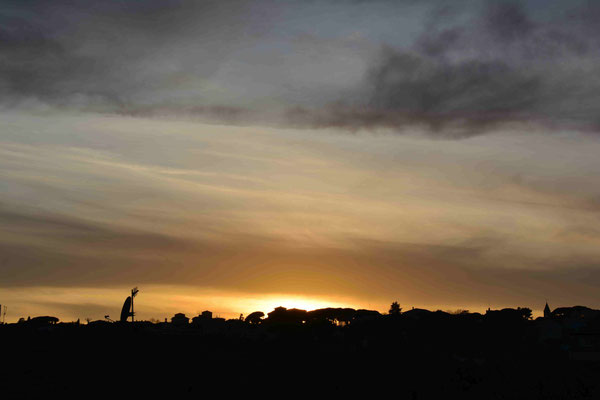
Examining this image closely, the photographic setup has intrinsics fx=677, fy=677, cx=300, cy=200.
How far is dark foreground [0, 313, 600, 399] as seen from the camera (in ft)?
199

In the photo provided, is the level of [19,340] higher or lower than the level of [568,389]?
higher

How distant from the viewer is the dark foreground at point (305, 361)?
6062 centimetres

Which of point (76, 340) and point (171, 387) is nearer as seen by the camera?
point (171, 387)

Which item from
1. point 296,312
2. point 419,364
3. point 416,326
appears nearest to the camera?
point 419,364

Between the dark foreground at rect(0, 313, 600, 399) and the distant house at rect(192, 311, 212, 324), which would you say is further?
the distant house at rect(192, 311, 212, 324)

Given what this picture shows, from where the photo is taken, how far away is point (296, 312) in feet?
348

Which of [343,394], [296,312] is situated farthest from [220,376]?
[296,312]

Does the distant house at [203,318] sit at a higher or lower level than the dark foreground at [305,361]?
higher

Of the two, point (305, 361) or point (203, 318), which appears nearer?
point (305, 361)

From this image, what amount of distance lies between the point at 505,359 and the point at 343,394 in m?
19.4

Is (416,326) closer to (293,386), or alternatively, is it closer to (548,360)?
(548,360)

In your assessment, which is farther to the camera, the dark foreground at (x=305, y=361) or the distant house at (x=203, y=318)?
the distant house at (x=203, y=318)

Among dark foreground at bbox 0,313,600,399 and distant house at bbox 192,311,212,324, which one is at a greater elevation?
distant house at bbox 192,311,212,324

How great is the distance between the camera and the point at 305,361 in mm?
68562
